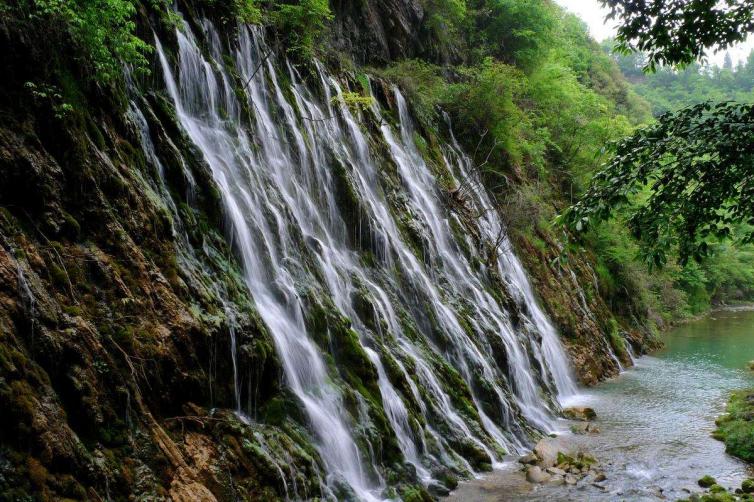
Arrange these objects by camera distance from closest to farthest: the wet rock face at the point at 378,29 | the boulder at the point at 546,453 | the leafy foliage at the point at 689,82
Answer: the boulder at the point at 546,453
the wet rock face at the point at 378,29
the leafy foliage at the point at 689,82

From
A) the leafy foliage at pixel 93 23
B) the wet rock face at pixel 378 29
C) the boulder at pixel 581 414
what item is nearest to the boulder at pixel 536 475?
the boulder at pixel 581 414

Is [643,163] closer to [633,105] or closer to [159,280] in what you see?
[159,280]

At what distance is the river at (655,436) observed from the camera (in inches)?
354

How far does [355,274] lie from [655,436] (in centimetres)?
701

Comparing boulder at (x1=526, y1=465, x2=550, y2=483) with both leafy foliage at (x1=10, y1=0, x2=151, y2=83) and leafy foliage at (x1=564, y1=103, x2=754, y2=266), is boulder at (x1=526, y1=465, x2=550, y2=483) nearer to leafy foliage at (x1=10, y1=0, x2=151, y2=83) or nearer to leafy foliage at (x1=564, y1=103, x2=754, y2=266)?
leafy foliage at (x1=564, y1=103, x2=754, y2=266)

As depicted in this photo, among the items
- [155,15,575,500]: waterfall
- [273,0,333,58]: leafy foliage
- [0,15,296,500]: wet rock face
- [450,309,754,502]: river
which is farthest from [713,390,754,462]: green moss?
[273,0,333,58]: leafy foliage

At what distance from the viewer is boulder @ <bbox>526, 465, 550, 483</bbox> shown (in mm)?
9188

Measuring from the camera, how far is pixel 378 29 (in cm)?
2014

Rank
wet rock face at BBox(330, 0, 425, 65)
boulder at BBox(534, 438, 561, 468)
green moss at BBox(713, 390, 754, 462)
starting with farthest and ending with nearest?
wet rock face at BBox(330, 0, 425, 65) → green moss at BBox(713, 390, 754, 462) → boulder at BBox(534, 438, 561, 468)

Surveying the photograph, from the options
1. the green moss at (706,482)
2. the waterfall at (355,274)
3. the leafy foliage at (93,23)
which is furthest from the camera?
the green moss at (706,482)

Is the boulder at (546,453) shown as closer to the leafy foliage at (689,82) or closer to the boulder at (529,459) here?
the boulder at (529,459)

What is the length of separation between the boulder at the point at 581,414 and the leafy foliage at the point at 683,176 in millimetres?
8322

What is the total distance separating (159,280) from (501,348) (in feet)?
29.4

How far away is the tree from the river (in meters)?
4.45
